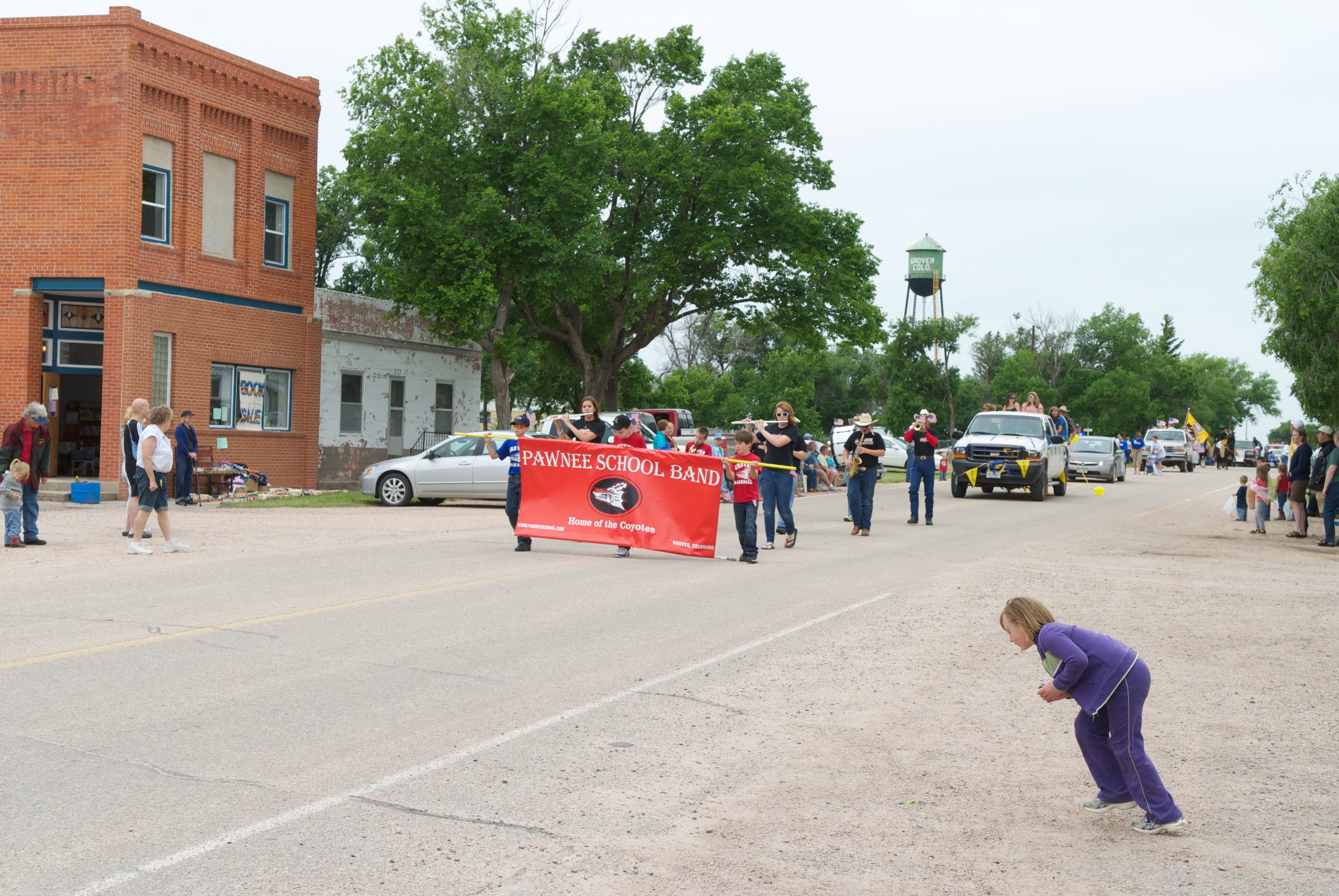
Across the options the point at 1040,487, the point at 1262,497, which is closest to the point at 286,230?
the point at 1040,487

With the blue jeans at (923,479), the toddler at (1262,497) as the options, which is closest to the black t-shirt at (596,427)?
the blue jeans at (923,479)

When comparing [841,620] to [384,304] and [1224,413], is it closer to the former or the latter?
[384,304]

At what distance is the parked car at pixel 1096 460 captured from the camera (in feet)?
136

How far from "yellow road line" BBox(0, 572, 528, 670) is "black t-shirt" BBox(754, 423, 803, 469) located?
4.55 meters

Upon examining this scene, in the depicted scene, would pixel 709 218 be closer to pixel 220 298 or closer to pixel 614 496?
pixel 220 298

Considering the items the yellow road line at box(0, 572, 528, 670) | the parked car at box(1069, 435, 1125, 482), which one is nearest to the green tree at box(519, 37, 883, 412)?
the parked car at box(1069, 435, 1125, 482)

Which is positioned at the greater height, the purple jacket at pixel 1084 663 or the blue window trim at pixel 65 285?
the blue window trim at pixel 65 285

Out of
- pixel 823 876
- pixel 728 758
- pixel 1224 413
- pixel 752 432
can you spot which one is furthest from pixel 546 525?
pixel 1224 413

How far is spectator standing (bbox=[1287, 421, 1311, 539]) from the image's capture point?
69.3ft

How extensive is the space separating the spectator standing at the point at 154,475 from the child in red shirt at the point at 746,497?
6.92 meters

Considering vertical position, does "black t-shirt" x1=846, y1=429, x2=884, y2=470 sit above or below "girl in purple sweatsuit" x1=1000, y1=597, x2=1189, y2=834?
above

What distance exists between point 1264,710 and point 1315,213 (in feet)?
45.8

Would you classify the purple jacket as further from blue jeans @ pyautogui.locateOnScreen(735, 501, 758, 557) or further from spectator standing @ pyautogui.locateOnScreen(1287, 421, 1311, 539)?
spectator standing @ pyautogui.locateOnScreen(1287, 421, 1311, 539)

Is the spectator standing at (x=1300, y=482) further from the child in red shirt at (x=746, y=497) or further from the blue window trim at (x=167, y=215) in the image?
the blue window trim at (x=167, y=215)
